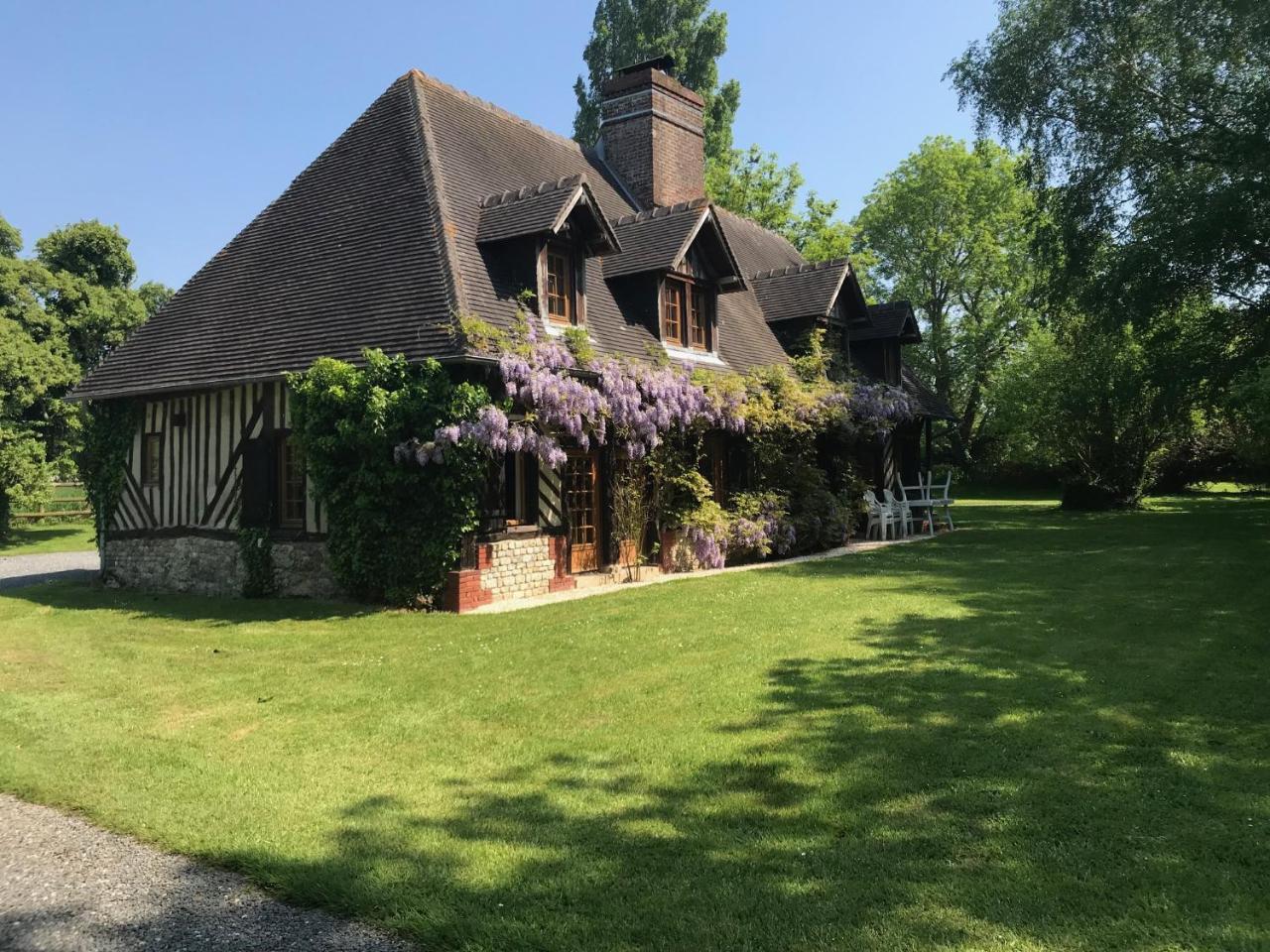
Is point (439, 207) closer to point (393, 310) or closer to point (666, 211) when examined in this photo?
point (393, 310)

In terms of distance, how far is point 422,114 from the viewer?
13508 mm

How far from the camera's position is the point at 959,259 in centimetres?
3988

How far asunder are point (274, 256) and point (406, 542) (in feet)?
21.0

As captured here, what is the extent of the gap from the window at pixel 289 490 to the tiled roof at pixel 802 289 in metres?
10.5

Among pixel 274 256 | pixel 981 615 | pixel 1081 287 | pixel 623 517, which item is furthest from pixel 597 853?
pixel 1081 287

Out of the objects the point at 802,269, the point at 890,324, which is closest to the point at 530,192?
the point at 802,269

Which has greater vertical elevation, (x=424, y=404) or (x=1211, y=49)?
(x=1211, y=49)

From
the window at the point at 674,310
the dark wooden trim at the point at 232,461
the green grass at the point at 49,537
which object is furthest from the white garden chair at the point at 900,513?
the green grass at the point at 49,537

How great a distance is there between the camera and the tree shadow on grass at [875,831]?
2895 mm

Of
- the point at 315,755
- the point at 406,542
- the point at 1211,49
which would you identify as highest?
the point at 1211,49

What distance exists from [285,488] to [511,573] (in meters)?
3.70

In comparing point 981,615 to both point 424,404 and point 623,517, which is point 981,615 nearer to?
point 623,517

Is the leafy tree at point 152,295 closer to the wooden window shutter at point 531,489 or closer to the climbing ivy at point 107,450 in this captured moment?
the climbing ivy at point 107,450

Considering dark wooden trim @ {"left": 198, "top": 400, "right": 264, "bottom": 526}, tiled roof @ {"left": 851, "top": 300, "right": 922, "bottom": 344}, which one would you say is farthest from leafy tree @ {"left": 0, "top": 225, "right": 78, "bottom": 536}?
tiled roof @ {"left": 851, "top": 300, "right": 922, "bottom": 344}
